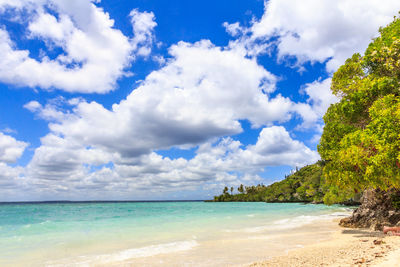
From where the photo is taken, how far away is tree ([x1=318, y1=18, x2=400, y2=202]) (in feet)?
37.7

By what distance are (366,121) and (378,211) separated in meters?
6.37

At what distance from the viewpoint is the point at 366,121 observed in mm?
15781

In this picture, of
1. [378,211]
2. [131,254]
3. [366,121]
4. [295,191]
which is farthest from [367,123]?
[295,191]

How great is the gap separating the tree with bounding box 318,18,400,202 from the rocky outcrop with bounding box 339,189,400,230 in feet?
7.61

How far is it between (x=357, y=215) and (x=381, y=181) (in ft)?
27.2

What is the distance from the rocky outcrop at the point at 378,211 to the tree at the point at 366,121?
232 centimetres

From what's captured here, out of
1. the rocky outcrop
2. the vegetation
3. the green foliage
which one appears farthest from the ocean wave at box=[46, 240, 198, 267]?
the green foliage

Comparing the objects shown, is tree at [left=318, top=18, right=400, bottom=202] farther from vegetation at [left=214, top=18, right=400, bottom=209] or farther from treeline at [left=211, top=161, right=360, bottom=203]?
treeline at [left=211, top=161, right=360, bottom=203]

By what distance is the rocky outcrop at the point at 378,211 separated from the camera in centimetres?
1581

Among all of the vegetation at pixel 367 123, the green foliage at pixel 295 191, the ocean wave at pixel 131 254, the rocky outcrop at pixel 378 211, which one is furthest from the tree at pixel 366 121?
the green foliage at pixel 295 191

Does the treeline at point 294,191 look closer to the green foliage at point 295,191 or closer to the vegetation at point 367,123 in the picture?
the green foliage at point 295,191

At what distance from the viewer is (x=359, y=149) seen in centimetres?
1248

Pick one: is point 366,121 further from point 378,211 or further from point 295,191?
point 295,191

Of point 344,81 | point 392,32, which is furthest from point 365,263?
point 392,32
